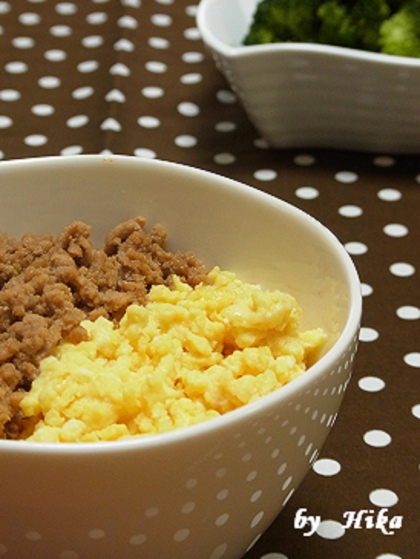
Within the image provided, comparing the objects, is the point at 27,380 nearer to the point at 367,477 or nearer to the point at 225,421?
the point at 225,421

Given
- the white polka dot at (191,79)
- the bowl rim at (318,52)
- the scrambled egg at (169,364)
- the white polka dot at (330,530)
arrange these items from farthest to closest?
the white polka dot at (191,79), the bowl rim at (318,52), the white polka dot at (330,530), the scrambled egg at (169,364)

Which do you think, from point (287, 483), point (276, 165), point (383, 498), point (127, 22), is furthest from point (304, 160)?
point (287, 483)

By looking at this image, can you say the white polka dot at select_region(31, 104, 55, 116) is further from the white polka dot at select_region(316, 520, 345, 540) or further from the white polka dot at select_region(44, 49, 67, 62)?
the white polka dot at select_region(316, 520, 345, 540)

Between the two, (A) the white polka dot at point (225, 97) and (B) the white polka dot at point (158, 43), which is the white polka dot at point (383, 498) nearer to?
(A) the white polka dot at point (225, 97)

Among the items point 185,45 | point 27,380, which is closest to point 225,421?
point 27,380

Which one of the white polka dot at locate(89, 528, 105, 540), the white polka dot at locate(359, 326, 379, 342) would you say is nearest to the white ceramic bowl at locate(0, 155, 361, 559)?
the white polka dot at locate(89, 528, 105, 540)

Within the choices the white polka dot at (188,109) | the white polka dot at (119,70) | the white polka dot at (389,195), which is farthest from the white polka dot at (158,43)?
the white polka dot at (389,195)

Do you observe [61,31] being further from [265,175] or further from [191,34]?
[265,175]

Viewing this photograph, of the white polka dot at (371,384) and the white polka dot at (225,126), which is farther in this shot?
the white polka dot at (225,126)
